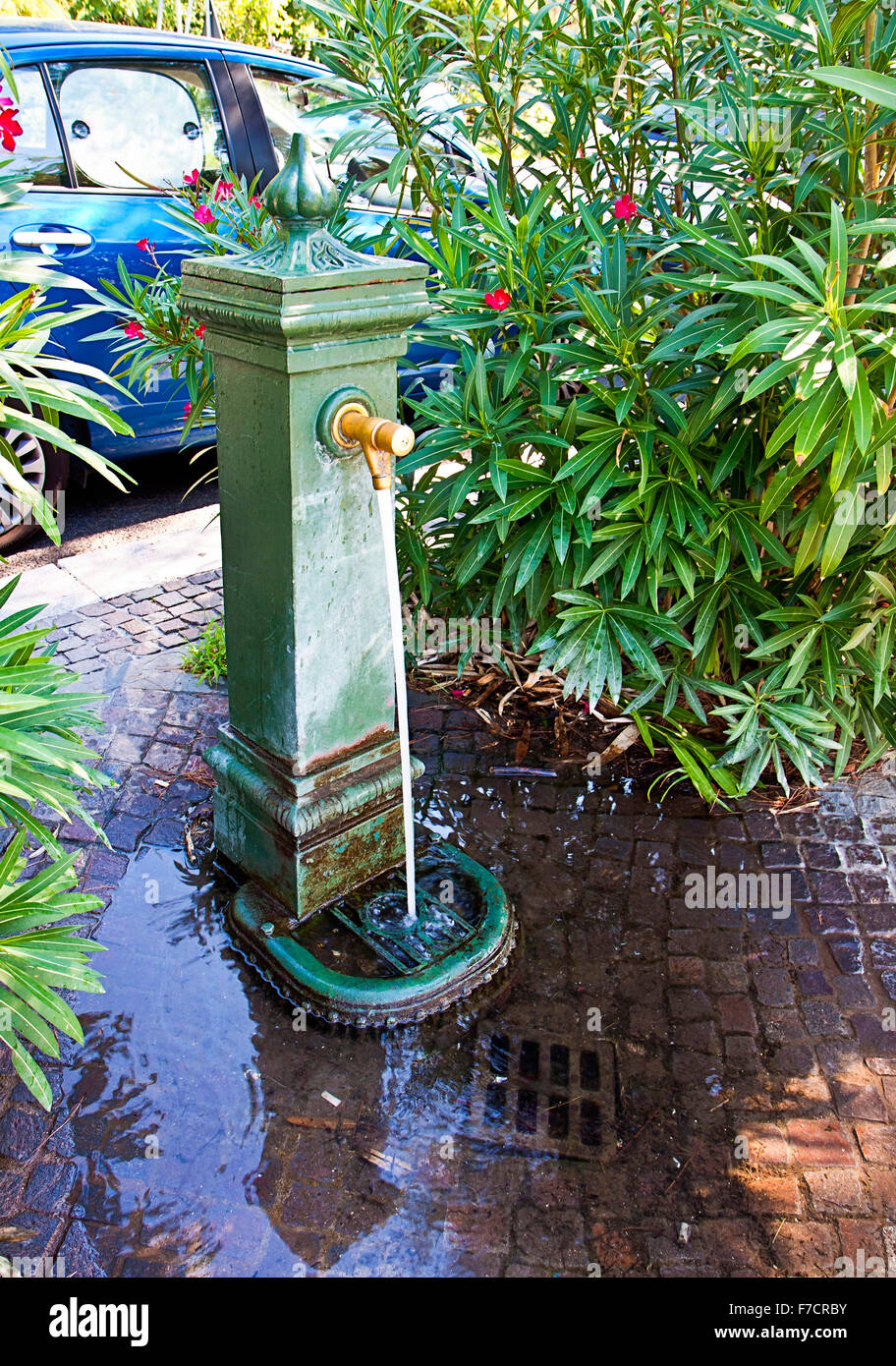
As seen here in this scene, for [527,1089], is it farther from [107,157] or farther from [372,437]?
[107,157]


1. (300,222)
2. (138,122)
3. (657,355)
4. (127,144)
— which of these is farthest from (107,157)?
(657,355)

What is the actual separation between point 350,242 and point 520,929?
2271 mm

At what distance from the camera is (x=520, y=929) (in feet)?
9.09

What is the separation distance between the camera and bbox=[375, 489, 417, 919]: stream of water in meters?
2.38

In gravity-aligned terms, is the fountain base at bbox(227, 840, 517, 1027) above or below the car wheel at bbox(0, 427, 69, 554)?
below

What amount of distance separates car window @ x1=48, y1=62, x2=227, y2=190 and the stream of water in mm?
2926

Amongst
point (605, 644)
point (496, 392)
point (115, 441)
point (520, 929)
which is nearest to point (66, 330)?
point (115, 441)

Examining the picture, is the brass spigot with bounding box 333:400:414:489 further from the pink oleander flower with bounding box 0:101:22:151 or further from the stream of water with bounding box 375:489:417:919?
the pink oleander flower with bounding box 0:101:22:151

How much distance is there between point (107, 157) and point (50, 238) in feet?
1.92

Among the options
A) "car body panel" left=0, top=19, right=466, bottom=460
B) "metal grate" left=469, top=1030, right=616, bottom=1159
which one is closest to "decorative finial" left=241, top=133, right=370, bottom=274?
"metal grate" left=469, top=1030, right=616, bottom=1159

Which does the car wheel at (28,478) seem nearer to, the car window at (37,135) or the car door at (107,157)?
the car door at (107,157)

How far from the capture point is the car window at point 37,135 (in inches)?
175

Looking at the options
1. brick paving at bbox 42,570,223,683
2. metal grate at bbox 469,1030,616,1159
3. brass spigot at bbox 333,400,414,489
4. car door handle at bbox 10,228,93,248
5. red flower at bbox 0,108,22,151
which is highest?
red flower at bbox 0,108,22,151

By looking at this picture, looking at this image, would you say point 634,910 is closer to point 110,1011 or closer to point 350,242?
point 110,1011
